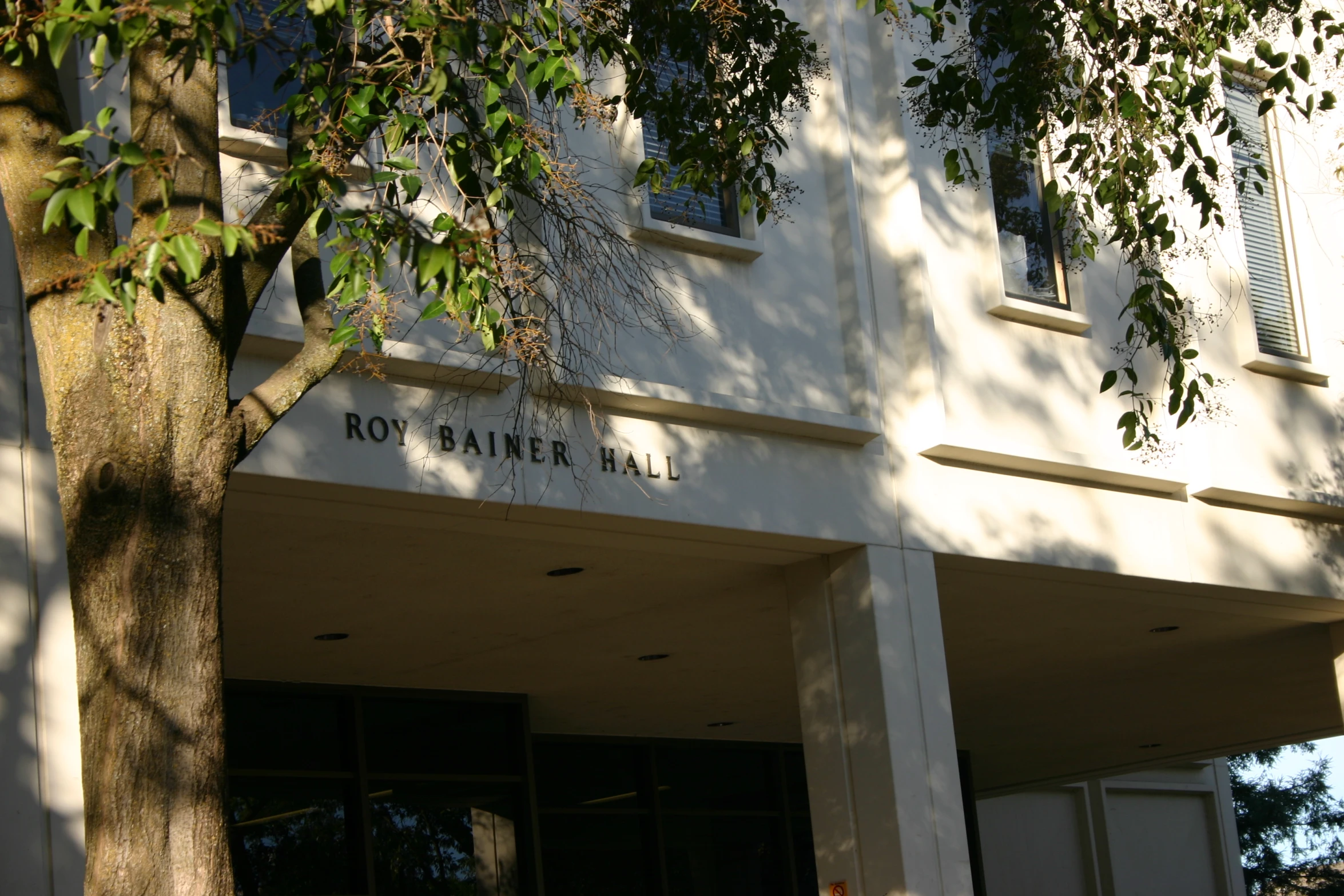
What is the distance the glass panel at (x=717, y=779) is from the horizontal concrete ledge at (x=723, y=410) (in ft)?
25.3

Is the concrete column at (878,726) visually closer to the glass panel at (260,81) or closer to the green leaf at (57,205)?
the glass panel at (260,81)

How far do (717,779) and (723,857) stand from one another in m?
0.82

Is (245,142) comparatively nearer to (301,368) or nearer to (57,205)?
(301,368)

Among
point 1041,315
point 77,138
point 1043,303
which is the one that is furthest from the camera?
point 1043,303

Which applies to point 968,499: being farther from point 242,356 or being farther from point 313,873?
point 313,873

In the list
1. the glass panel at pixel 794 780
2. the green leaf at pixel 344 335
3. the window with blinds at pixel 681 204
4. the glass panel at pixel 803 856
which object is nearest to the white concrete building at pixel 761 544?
the window with blinds at pixel 681 204

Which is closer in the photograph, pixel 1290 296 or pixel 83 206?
pixel 83 206

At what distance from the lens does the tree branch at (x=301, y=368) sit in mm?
5035

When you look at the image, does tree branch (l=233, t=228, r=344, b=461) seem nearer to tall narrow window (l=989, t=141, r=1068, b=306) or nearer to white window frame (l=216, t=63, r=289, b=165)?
white window frame (l=216, t=63, r=289, b=165)

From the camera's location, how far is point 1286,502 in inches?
500

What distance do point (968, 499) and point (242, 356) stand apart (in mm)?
5108

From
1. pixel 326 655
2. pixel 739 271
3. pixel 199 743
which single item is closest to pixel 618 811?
pixel 326 655

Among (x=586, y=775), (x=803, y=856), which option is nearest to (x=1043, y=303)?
(x=586, y=775)

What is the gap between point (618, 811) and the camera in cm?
1662
